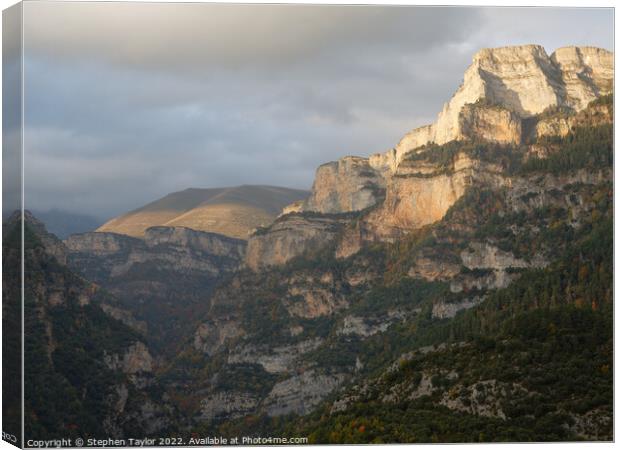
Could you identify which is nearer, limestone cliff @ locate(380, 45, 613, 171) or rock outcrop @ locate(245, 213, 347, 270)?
limestone cliff @ locate(380, 45, 613, 171)

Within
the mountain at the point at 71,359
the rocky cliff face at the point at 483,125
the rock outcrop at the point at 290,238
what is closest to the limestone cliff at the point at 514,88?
the rocky cliff face at the point at 483,125

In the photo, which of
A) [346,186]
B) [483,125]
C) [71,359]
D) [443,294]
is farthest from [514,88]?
[71,359]

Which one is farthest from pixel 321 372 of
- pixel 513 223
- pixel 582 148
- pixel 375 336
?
pixel 582 148

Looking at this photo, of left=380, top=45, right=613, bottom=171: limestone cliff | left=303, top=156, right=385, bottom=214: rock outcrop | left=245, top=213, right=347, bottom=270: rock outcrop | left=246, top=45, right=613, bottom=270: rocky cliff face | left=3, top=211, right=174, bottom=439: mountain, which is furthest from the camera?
left=303, top=156, right=385, bottom=214: rock outcrop

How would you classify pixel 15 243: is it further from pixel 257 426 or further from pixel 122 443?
pixel 257 426

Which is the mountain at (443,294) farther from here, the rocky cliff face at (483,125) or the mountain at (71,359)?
the mountain at (71,359)

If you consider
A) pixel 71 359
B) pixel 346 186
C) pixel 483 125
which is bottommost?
pixel 71 359

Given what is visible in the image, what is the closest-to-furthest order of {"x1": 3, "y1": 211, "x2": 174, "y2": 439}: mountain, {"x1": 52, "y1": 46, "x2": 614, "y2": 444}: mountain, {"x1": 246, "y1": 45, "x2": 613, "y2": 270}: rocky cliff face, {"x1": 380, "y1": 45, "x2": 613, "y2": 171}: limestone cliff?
1. {"x1": 3, "y1": 211, "x2": 174, "y2": 439}: mountain
2. {"x1": 52, "y1": 46, "x2": 614, "y2": 444}: mountain
3. {"x1": 246, "y1": 45, "x2": 613, "y2": 270}: rocky cliff face
4. {"x1": 380, "y1": 45, "x2": 613, "y2": 171}: limestone cliff

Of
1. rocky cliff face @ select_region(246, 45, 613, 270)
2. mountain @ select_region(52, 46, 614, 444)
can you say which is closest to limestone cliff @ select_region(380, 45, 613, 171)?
rocky cliff face @ select_region(246, 45, 613, 270)

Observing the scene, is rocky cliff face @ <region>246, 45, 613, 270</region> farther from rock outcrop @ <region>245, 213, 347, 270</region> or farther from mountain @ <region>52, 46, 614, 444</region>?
rock outcrop @ <region>245, 213, 347, 270</region>

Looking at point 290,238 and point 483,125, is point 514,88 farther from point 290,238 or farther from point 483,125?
point 290,238

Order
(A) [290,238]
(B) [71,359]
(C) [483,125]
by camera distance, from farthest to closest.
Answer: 1. (A) [290,238]
2. (C) [483,125]
3. (B) [71,359]
